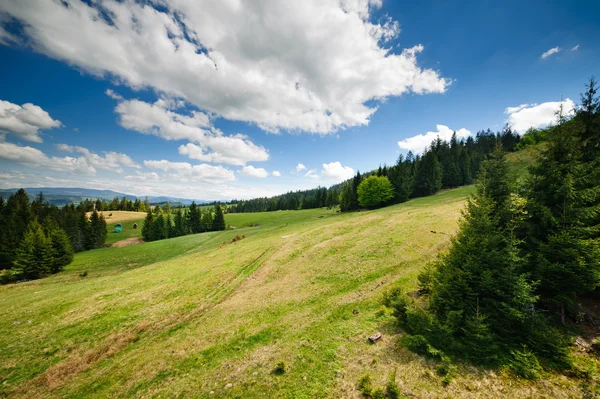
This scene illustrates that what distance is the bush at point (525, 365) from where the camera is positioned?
857cm

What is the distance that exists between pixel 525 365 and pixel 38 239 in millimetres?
67283

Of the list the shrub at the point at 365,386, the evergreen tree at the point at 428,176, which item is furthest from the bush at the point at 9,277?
the evergreen tree at the point at 428,176

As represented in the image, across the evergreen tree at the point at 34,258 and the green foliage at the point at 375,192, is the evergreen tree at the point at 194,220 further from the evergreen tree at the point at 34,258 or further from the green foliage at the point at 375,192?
the green foliage at the point at 375,192

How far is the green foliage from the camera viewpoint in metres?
66.4

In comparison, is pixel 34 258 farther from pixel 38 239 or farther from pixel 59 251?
pixel 59 251

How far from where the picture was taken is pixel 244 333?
46.9 ft

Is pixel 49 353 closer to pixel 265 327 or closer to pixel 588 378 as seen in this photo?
pixel 265 327

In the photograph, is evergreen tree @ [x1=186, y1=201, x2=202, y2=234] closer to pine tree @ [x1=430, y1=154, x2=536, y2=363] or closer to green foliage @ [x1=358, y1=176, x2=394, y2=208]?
green foliage @ [x1=358, y1=176, x2=394, y2=208]

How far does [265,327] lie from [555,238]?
1662 centimetres

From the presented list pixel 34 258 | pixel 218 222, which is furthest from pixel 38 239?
pixel 218 222

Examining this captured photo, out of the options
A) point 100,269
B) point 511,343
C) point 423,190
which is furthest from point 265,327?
point 423,190

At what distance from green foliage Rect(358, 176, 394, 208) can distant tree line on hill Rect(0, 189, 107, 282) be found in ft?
243

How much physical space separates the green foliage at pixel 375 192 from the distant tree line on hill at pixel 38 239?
74.0 metres

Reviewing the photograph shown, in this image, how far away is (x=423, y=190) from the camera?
246 feet
